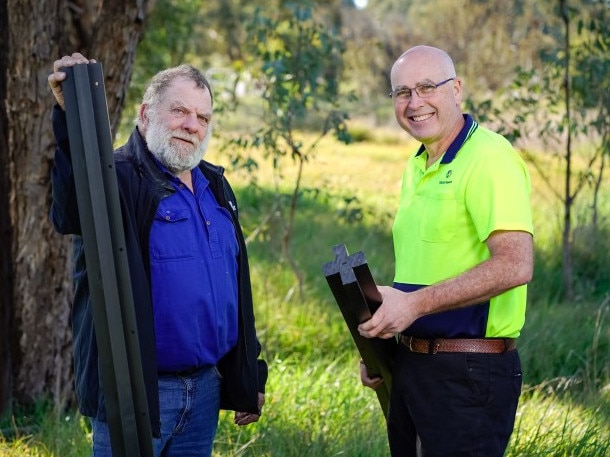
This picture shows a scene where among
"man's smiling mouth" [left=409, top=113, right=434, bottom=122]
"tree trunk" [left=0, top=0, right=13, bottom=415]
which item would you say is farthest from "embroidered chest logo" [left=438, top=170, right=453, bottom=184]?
"tree trunk" [left=0, top=0, right=13, bottom=415]

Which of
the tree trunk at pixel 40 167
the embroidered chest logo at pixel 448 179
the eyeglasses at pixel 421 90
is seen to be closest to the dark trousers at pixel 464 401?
the embroidered chest logo at pixel 448 179

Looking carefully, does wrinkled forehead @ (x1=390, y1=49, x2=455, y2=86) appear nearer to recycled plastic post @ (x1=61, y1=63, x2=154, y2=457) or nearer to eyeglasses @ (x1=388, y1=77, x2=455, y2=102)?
eyeglasses @ (x1=388, y1=77, x2=455, y2=102)

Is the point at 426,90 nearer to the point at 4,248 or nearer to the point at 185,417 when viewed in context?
the point at 185,417

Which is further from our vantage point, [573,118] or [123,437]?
[573,118]

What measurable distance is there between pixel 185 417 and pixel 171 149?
97 centimetres

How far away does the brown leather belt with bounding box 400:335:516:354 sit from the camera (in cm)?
338

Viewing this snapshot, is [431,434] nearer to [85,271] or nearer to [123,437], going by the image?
[123,437]

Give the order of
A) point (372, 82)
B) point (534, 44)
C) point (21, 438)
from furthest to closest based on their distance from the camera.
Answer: point (372, 82), point (534, 44), point (21, 438)

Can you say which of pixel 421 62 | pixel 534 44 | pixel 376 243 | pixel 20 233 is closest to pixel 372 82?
pixel 534 44

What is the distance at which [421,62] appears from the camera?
350 centimetres

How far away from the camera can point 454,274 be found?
133 inches

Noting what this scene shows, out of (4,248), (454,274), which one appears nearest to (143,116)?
(454,274)

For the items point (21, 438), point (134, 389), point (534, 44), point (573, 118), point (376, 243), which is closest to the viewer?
point (134, 389)

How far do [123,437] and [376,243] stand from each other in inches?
295
